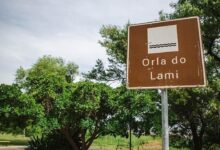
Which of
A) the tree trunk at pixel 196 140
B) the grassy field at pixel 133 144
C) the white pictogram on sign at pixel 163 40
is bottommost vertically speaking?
the grassy field at pixel 133 144

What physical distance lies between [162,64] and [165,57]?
0.20ft

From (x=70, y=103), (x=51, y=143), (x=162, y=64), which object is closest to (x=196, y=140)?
(x=51, y=143)

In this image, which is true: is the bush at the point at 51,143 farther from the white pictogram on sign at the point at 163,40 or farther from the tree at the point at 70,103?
the white pictogram on sign at the point at 163,40

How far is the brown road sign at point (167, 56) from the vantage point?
2.80 metres

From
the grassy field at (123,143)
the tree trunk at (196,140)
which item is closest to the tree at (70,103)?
the tree trunk at (196,140)

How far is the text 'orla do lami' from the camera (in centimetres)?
283

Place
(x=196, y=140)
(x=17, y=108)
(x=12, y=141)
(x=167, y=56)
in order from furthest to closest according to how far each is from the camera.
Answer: (x=12, y=141)
(x=196, y=140)
(x=17, y=108)
(x=167, y=56)

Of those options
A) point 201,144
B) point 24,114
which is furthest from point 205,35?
point 24,114

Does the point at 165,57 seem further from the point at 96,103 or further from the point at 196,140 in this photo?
the point at 196,140

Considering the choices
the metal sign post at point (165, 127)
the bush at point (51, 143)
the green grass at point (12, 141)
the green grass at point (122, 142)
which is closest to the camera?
the metal sign post at point (165, 127)

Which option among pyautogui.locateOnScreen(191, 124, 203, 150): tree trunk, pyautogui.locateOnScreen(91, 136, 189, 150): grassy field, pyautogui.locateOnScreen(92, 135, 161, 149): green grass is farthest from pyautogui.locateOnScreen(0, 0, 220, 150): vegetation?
pyautogui.locateOnScreen(92, 135, 161, 149): green grass

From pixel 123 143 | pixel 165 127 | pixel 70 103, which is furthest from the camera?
pixel 123 143

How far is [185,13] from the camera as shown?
1895 cm

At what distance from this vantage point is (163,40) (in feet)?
9.61
